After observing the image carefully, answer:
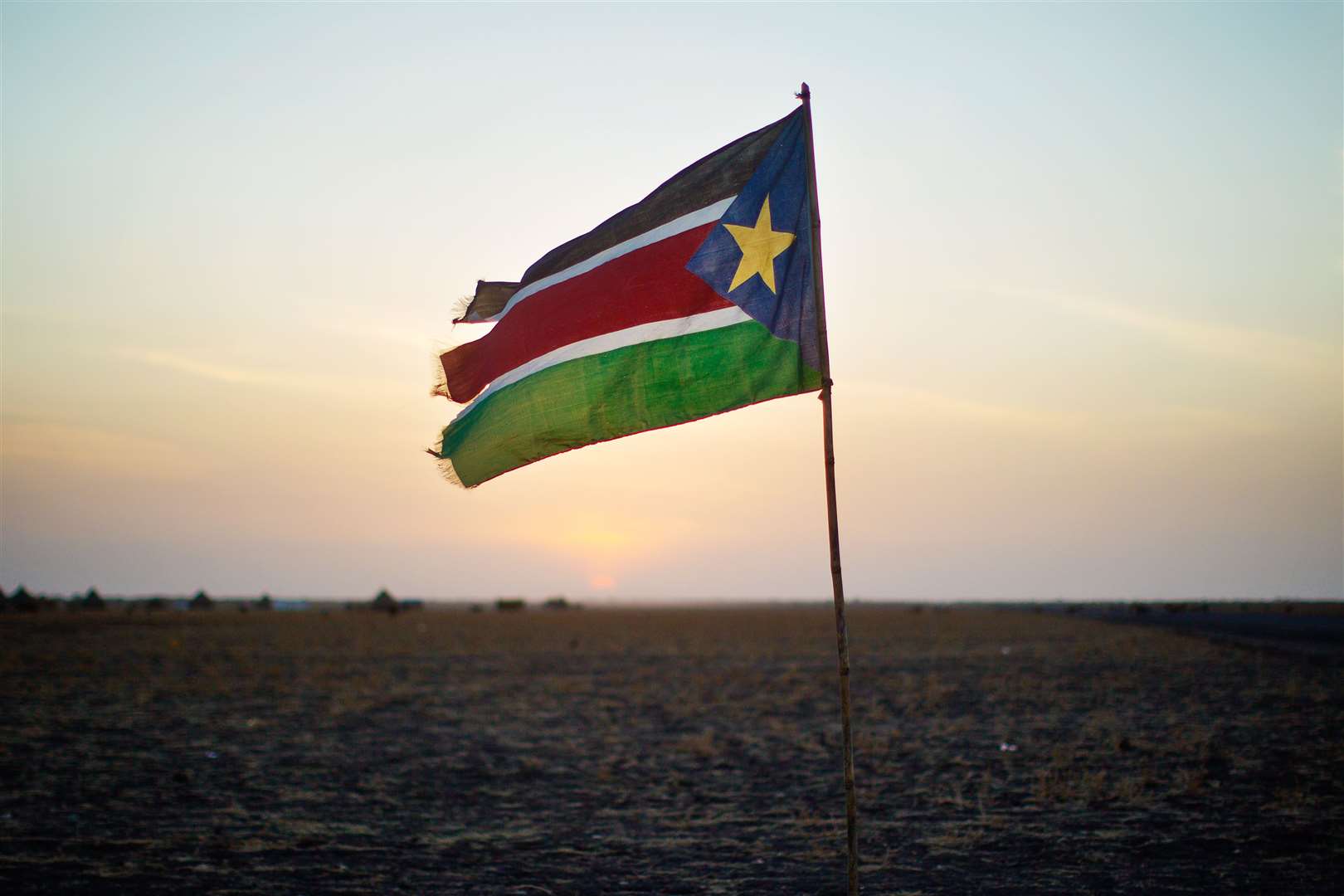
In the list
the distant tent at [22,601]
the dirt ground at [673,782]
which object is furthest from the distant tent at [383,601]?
the dirt ground at [673,782]

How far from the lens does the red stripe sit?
23.3 feet

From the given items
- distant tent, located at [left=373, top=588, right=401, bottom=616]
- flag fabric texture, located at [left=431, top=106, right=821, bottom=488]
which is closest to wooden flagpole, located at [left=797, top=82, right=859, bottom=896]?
flag fabric texture, located at [left=431, top=106, right=821, bottom=488]

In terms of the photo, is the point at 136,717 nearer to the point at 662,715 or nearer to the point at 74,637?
the point at 662,715

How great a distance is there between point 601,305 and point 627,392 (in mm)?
749

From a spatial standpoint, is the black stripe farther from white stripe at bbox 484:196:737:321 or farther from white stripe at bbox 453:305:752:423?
white stripe at bbox 453:305:752:423

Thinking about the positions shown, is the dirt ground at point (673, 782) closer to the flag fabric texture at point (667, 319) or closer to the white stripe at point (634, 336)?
the flag fabric texture at point (667, 319)

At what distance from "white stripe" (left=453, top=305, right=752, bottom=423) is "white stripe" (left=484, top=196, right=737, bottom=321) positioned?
0.65 meters

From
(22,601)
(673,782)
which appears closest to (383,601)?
(22,601)

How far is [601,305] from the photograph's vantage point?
7.42 meters

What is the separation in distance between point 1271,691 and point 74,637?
165 ft

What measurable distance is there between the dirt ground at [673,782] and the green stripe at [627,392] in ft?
14.8

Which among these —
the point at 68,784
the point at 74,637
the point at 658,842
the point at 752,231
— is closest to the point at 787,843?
the point at 658,842

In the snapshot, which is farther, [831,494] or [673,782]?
[673,782]

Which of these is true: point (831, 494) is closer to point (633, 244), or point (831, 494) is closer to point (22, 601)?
point (633, 244)
